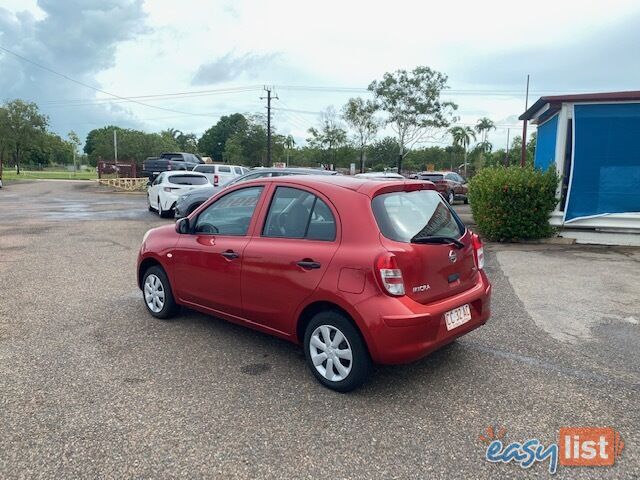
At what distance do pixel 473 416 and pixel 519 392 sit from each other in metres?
0.57

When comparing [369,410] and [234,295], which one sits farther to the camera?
[234,295]

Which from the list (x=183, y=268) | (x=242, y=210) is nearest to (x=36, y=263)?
(x=183, y=268)

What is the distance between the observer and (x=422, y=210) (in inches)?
150

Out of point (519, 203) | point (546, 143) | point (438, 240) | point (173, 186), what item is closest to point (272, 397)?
point (438, 240)

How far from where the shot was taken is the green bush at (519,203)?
10.2 meters

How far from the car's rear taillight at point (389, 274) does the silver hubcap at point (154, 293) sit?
275 centimetres

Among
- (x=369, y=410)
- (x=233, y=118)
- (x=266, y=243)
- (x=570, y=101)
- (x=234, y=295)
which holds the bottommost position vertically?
(x=369, y=410)

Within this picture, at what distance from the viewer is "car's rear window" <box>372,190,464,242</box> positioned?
3465mm

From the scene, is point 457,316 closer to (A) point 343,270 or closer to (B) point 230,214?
(A) point 343,270

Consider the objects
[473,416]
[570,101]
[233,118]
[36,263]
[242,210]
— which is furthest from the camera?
[233,118]

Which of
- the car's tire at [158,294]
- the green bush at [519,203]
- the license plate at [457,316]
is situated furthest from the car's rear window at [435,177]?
the license plate at [457,316]

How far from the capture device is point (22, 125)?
48.1 meters

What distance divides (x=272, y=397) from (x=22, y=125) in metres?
54.9

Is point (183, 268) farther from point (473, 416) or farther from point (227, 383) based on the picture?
point (473, 416)
